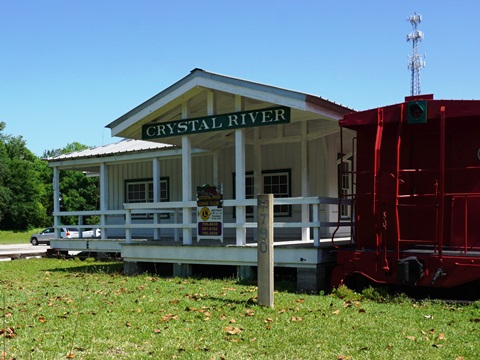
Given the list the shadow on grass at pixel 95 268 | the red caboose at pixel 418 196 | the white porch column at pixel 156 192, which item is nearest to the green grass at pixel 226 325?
the red caboose at pixel 418 196

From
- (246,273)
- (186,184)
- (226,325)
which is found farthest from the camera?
(186,184)

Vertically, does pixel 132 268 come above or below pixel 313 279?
below

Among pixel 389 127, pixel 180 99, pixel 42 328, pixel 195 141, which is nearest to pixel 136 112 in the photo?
pixel 180 99

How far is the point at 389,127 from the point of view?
1031 centimetres

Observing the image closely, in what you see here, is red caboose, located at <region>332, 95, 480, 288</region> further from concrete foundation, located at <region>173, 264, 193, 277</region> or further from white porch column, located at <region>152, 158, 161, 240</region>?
white porch column, located at <region>152, 158, 161, 240</region>

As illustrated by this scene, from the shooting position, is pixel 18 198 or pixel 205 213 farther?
pixel 18 198

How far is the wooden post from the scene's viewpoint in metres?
8.95

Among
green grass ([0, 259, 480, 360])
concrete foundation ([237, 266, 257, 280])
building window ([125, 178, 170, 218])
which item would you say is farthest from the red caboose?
building window ([125, 178, 170, 218])

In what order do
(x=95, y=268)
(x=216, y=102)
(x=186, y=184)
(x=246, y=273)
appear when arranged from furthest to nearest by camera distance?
(x=95, y=268)
(x=216, y=102)
(x=186, y=184)
(x=246, y=273)

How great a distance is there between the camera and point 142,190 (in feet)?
67.1

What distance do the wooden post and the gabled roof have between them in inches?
122

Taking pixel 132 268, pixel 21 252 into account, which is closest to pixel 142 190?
pixel 132 268

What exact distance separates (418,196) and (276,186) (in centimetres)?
697

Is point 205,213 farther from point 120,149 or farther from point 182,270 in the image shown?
point 120,149
